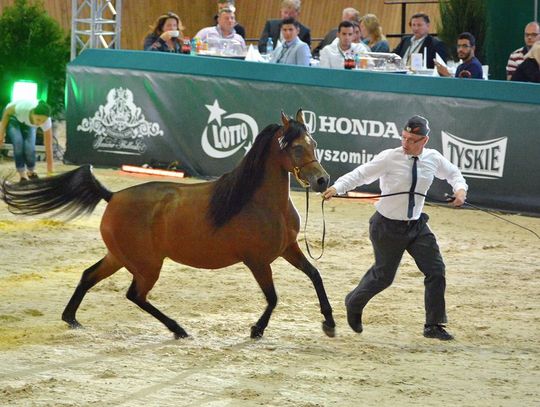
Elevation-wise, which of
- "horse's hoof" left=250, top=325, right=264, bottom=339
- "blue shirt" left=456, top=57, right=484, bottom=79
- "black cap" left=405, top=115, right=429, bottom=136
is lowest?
"horse's hoof" left=250, top=325, right=264, bottom=339

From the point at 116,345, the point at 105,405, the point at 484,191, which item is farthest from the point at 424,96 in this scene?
the point at 105,405

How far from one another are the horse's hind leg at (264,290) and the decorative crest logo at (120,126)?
8303mm

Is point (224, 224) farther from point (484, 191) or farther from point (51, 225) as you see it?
point (484, 191)

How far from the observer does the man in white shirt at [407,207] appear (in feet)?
25.9

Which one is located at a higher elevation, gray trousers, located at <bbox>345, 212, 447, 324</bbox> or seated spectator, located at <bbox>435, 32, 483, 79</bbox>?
seated spectator, located at <bbox>435, 32, 483, 79</bbox>

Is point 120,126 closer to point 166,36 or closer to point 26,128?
point 166,36

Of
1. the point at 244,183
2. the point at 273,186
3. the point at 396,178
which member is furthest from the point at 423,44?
the point at 244,183

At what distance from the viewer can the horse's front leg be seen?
26.7ft

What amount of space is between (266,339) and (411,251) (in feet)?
3.92

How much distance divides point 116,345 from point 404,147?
240 centimetres

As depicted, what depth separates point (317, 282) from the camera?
26.7 ft

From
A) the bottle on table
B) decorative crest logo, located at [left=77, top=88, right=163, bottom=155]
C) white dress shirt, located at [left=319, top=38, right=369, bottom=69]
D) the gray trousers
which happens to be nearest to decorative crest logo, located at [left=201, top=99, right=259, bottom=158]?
decorative crest logo, located at [left=77, top=88, right=163, bottom=155]

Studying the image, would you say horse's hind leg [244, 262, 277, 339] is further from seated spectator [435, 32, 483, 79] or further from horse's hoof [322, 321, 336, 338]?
seated spectator [435, 32, 483, 79]

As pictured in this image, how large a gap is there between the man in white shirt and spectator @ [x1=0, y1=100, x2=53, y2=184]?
6.92 meters
